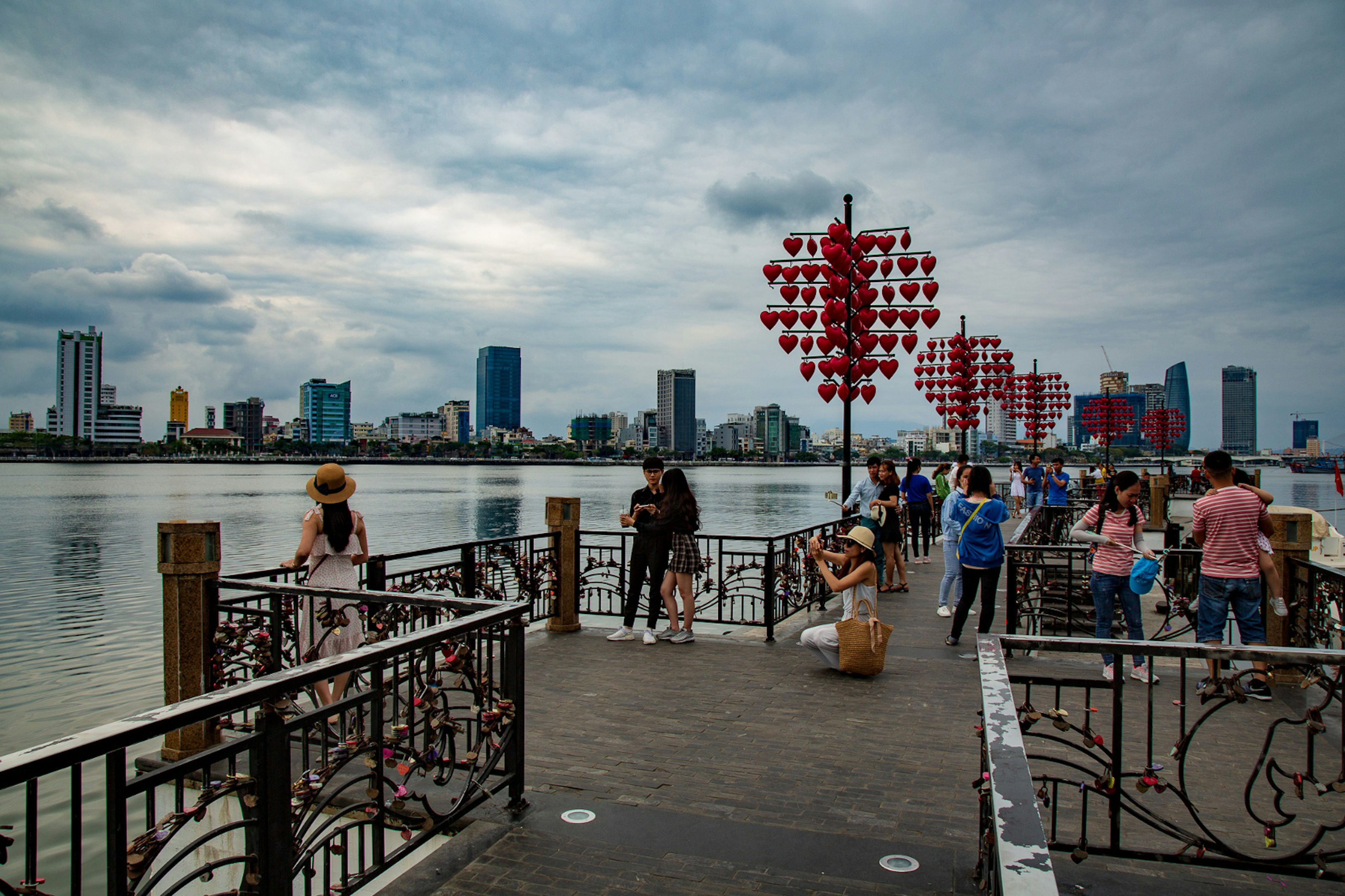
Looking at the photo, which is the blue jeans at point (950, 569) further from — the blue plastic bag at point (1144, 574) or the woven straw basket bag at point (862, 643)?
the blue plastic bag at point (1144, 574)

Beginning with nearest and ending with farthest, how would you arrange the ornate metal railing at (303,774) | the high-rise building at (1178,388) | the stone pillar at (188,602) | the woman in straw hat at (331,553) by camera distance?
1. the ornate metal railing at (303,774)
2. the stone pillar at (188,602)
3. the woman in straw hat at (331,553)
4. the high-rise building at (1178,388)

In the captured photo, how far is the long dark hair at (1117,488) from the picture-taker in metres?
7.37

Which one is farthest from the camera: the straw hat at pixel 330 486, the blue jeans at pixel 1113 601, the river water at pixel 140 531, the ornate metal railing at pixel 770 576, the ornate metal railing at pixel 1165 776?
the river water at pixel 140 531

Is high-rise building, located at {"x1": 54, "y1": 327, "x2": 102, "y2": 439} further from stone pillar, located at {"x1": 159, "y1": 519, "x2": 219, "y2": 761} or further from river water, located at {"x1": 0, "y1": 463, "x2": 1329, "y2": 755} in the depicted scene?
stone pillar, located at {"x1": 159, "y1": 519, "x2": 219, "y2": 761}

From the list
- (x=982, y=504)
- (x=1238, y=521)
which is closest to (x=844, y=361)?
(x=982, y=504)

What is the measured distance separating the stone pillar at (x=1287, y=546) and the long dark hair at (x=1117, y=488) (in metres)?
1.31

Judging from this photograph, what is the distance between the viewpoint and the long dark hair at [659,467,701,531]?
873 cm

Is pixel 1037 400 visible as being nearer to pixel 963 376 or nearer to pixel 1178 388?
pixel 963 376

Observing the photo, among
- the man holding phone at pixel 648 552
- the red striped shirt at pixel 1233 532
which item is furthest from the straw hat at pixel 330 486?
the red striped shirt at pixel 1233 532

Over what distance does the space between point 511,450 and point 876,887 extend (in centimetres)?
19748

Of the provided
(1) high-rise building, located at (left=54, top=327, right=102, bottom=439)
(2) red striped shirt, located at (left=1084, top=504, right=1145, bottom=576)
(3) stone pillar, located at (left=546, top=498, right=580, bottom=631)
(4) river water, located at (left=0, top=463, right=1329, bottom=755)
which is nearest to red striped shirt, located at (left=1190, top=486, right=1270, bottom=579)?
(2) red striped shirt, located at (left=1084, top=504, right=1145, bottom=576)

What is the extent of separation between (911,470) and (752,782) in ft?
34.2

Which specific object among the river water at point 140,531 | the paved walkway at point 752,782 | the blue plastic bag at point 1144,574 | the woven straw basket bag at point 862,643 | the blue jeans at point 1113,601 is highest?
the blue plastic bag at point 1144,574

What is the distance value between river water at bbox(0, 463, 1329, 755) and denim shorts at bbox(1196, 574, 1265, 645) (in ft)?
39.4
